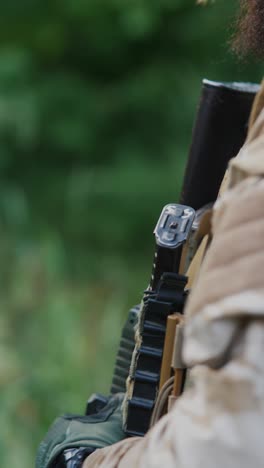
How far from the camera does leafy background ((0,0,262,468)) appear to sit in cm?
547

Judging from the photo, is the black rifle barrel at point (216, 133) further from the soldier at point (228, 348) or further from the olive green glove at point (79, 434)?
the soldier at point (228, 348)

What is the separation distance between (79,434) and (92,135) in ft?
14.3

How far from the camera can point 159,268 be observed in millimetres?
1693

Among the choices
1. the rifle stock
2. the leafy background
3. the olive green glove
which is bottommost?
the leafy background

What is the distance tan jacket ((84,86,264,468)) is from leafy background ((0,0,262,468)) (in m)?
3.84

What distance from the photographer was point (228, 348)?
3.80 ft

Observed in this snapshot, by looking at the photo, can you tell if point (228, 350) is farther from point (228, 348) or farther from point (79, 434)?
point (79, 434)

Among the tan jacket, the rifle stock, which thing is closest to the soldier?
the tan jacket

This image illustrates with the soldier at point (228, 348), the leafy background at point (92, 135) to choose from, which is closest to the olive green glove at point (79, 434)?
the soldier at point (228, 348)

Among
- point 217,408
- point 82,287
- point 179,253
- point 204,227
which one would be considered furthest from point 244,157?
point 82,287

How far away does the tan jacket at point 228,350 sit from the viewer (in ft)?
3.74

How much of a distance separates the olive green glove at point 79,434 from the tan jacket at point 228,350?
0.42 meters

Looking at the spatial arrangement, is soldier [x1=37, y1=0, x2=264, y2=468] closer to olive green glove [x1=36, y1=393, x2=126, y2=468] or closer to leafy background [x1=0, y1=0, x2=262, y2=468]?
olive green glove [x1=36, y1=393, x2=126, y2=468]

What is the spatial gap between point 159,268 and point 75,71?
14.2 ft
